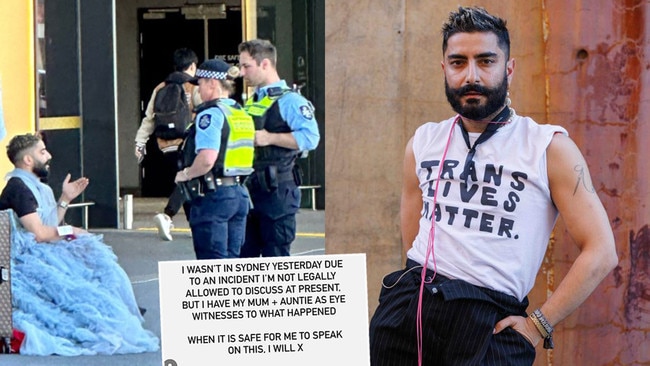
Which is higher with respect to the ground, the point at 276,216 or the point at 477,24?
the point at 477,24

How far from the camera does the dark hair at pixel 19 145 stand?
653 centimetres

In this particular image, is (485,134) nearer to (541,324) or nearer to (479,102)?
(479,102)

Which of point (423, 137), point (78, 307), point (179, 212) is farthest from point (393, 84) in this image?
point (78, 307)

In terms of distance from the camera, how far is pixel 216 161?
680 cm

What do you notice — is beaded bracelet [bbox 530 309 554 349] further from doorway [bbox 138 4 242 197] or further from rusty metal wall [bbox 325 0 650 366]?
doorway [bbox 138 4 242 197]

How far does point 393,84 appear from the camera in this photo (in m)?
4.93

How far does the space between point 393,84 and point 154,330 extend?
2.59 metres

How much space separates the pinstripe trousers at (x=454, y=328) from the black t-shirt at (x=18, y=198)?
361cm

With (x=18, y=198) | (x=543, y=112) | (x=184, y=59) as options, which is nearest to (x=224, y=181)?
(x=184, y=59)

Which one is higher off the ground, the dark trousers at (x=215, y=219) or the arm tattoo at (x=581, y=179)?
the arm tattoo at (x=581, y=179)

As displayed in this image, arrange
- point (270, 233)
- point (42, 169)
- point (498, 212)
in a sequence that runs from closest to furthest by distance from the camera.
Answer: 1. point (498, 212)
2. point (42, 169)
3. point (270, 233)

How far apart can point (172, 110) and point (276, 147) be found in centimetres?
57

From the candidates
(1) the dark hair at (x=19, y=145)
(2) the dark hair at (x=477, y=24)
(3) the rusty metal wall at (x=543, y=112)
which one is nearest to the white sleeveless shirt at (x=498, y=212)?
(2) the dark hair at (x=477, y=24)

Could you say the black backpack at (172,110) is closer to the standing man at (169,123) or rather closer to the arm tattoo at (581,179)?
the standing man at (169,123)
